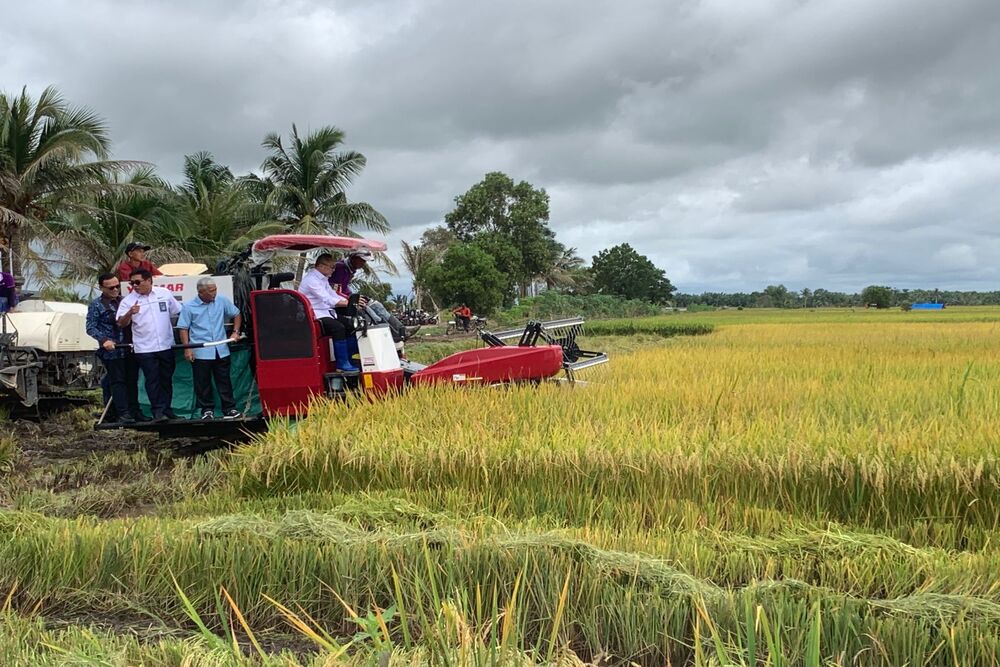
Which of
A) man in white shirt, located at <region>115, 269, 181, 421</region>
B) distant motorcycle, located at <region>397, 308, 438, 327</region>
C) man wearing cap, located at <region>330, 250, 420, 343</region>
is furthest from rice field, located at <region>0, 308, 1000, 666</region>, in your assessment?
distant motorcycle, located at <region>397, 308, 438, 327</region>

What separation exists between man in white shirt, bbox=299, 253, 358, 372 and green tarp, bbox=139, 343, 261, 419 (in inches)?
30.9

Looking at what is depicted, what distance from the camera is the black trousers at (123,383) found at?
6.40 meters

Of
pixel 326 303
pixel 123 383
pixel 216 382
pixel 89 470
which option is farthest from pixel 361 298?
pixel 89 470

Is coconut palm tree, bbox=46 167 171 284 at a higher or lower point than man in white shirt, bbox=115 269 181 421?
higher

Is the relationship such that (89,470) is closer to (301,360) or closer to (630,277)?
(301,360)

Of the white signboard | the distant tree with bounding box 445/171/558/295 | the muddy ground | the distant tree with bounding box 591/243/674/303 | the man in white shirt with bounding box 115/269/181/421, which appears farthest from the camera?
the distant tree with bounding box 591/243/674/303

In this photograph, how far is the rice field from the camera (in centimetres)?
249

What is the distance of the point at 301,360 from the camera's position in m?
6.18

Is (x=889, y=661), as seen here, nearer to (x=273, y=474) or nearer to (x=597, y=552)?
(x=597, y=552)

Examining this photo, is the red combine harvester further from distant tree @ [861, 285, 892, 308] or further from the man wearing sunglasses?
distant tree @ [861, 285, 892, 308]

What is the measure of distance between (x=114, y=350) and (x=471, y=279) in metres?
28.6

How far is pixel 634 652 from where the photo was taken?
2635 mm

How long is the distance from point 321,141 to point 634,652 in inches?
986

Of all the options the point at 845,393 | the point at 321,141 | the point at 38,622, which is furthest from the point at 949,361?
the point at 321,141
